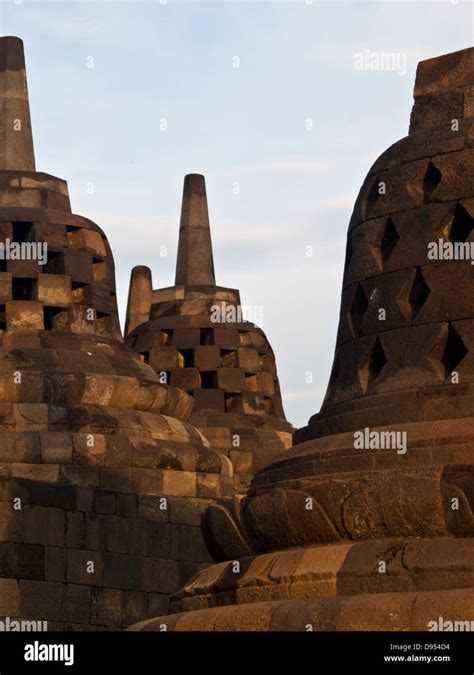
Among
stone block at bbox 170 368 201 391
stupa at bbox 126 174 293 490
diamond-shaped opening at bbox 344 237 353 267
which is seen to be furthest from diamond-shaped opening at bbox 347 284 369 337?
stone block at bbox 170 368 201 391

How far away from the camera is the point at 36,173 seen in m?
30.0

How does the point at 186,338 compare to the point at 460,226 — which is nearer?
the point at 460,226

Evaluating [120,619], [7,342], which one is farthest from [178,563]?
[7,342]

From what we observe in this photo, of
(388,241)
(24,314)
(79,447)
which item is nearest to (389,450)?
(388,241)

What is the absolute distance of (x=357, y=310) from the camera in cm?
1686

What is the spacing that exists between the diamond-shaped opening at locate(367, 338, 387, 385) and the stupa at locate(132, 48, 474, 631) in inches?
0.7

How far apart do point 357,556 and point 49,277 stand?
14.9 m

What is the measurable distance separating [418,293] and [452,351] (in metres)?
0.66

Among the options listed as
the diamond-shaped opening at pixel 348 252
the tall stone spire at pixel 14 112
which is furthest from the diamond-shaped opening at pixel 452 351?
the tall stone spire at pixel 14 112

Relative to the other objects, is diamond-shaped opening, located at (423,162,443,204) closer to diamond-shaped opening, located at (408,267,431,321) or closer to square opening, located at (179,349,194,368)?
diamond-shaped opening, located at (408,267,431,321)

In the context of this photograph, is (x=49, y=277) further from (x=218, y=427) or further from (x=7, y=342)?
(x=218, y=427)

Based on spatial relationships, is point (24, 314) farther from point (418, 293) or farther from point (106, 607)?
point (418, 293)

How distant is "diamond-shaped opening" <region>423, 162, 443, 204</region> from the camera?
53.9 ft

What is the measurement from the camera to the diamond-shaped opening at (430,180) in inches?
647
